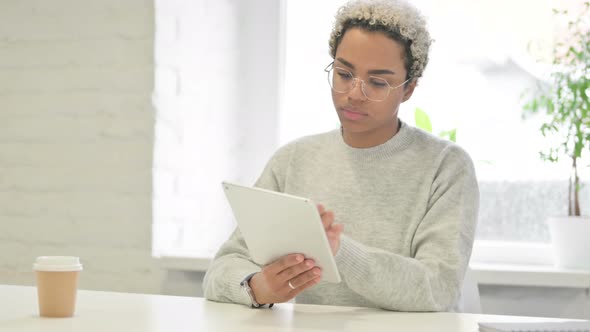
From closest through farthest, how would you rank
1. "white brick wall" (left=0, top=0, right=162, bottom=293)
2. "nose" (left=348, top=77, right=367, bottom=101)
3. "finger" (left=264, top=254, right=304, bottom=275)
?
"finger" (left=264, top=254, right=304, bottom=275)
"nose" (left=348, top=77, right=367, bottom=101)
"white brick wall" (left=0, top=0, right=162, bottom=293)

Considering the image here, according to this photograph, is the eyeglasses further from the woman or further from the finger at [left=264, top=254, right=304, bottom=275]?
the finger at [left=264, top=254, right=304, bottom=275]

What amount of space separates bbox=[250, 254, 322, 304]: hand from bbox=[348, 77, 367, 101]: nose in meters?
0.43

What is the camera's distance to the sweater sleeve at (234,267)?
165cm

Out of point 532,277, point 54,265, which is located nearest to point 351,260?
point 54,265

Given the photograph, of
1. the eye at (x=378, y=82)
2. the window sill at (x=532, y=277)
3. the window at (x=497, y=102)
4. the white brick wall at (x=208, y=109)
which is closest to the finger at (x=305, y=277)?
the eye at (x=378, y=82)

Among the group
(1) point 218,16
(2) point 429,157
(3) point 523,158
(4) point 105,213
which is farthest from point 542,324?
(1) point 218,16

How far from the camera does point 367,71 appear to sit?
177 centimetres

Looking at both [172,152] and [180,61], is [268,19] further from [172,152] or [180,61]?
[172,152]

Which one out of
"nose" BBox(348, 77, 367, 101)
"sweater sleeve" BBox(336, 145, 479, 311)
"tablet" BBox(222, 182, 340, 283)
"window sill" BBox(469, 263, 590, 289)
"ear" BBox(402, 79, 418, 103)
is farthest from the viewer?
"window sill" BBox(469, 263, 590, 289)

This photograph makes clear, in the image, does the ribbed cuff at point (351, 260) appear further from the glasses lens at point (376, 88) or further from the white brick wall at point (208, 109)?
the white brick wall at point (208, 109)

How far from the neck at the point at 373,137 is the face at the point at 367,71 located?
0.08m

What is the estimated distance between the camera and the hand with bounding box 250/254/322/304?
1.47 meters

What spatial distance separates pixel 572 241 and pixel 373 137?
2.19 ft

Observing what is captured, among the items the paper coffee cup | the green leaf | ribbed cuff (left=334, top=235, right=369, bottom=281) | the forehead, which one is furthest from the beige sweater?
the green leaf
